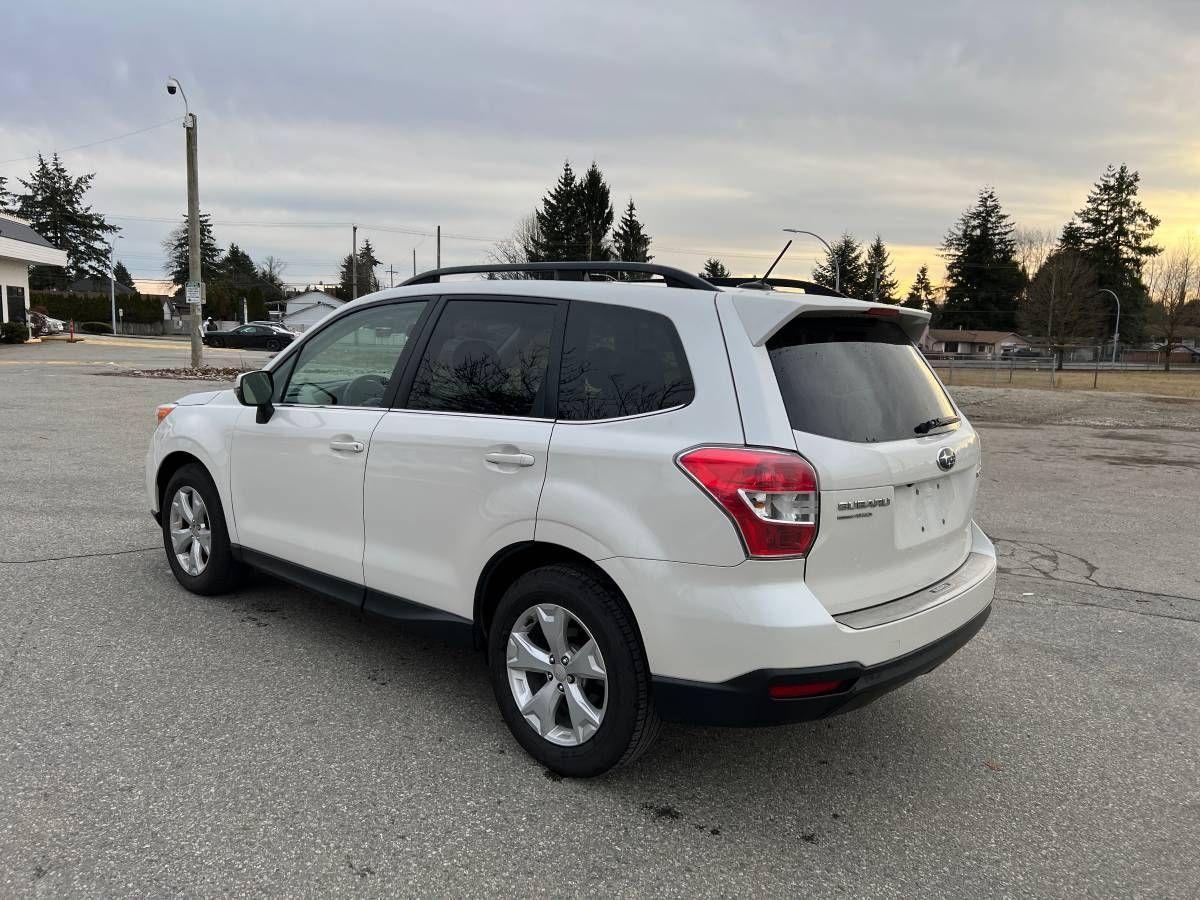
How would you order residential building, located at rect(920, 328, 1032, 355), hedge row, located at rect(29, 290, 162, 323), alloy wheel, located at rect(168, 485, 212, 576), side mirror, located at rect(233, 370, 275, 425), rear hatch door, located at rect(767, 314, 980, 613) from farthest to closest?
residential building, located at rect(920, 328, 1032, 355)
hedge row, located at rect(29, 290, 162, 323)
alloy wheel, located at rect(168, 485, 212, 576)
side mirror, located at rect(233, 370, 275, 425)
rear hatch door, located at rect(767, 314, 980, 613)

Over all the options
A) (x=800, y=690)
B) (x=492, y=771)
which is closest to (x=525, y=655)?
(x=492, y=771)

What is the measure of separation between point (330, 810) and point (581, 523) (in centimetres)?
126

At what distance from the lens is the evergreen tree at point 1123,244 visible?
81.7 metres

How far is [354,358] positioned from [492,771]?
207 cm

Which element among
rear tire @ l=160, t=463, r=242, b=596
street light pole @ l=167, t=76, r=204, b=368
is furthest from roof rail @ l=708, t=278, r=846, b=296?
street light pole @ l=167, t=76, r=204, b=368

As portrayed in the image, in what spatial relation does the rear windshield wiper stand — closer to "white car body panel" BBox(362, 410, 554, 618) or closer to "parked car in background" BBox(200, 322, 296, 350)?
"white car body panel" BBox(362, 410, 554, 618)

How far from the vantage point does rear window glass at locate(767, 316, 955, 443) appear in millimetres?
2795

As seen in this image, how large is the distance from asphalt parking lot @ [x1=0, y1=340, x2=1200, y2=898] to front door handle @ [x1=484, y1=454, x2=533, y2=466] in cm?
111

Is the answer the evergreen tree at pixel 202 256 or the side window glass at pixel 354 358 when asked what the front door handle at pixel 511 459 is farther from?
the evergreen tree at pixel 202 256

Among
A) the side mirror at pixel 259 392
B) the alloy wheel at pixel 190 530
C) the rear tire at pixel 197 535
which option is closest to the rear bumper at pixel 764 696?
the side mirror at pixel 259 392

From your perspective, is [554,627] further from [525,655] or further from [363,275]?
[363,275]

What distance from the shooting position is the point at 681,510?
104 inches

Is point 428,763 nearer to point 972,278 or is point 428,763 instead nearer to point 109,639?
point 109,639

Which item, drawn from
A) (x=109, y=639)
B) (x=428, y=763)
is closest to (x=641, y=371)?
(x=428, y=763)
